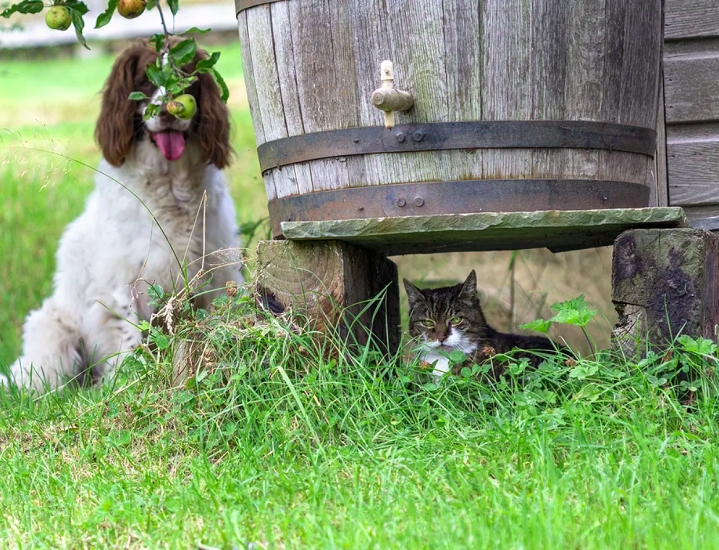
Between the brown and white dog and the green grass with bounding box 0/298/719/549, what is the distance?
1.09 meters

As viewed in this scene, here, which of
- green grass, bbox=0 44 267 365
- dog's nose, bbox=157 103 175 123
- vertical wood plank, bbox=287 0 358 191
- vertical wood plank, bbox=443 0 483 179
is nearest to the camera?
vertical wood plank, bbox=443 0 483 179

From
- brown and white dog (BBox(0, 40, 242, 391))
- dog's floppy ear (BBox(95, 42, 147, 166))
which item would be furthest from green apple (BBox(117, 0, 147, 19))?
dog's floppy ear (BBox(95, 42, 147, 166))

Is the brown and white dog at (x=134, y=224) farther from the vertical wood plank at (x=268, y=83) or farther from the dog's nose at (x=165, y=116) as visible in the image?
the vertical wood plank at (x=268, y=83)

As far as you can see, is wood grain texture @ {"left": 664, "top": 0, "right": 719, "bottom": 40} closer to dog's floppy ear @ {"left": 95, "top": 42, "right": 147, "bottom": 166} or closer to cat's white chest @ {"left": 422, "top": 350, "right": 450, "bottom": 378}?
cat's white chest @ {"left": 422, "top": 350, "right": 450, "bottom": 378}

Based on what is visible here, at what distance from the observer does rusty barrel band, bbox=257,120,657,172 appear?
2.68 m

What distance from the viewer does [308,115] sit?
2855mm

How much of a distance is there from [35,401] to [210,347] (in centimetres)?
103

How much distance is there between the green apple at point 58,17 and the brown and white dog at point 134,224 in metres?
1.09

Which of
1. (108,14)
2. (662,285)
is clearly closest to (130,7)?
(108,14)

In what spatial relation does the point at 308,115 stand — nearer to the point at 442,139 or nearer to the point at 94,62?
the point at 442,139

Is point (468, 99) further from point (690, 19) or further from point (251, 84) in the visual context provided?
point (690, 19)

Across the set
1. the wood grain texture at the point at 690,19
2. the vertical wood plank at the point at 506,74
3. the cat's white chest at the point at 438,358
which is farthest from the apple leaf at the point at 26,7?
the wood grain texture at the point at 690,19

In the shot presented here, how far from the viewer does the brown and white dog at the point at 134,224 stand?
13.3 ft

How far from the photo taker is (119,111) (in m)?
3.99
